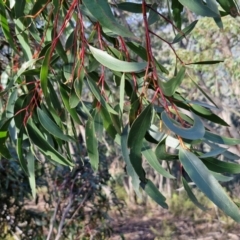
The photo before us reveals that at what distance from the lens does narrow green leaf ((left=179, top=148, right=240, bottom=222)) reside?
2.05 feet

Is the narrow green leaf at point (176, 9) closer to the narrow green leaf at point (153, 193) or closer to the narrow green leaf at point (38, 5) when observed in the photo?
the narrow green leaf at point (38, 5)

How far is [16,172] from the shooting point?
2.72 m

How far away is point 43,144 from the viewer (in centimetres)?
87

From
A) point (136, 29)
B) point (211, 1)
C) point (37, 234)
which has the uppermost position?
point (136, 29)

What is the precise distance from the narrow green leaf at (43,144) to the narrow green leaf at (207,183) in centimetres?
29

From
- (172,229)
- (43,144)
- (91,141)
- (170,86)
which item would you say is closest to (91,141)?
(91,141)

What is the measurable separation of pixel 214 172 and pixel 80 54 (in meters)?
0.31

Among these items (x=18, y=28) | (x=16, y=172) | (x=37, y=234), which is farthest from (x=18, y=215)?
(x=18, y=28)

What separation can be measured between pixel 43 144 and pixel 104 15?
328mm

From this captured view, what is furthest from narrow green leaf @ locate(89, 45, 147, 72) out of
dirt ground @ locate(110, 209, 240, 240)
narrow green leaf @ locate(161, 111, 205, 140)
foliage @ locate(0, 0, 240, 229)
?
dirt ground @ locate(110, 209, 240, 240)

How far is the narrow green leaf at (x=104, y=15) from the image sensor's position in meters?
0.66

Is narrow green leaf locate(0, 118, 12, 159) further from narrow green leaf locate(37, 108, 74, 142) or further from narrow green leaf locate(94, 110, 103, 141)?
narrow green leaf locate(94, 110, 103, 141)

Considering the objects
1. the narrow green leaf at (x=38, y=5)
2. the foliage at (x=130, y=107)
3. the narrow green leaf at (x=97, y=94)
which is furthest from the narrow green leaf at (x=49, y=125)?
the narrow green leaf at (x=38, y=5)

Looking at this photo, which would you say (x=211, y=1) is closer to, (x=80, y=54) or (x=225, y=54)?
(x=80, y=54)
